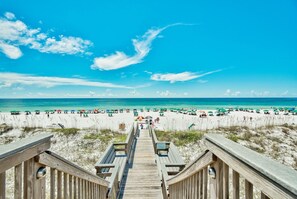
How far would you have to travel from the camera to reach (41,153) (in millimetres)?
1389

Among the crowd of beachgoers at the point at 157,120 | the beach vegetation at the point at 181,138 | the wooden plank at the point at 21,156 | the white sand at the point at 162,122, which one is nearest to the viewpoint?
the wooden plank at the point at 21,156

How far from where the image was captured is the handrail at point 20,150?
1037 mm

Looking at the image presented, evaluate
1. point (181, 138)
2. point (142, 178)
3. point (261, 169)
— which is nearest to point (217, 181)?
point (261, 169)

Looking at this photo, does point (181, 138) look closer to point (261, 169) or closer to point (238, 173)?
point (238, 173)

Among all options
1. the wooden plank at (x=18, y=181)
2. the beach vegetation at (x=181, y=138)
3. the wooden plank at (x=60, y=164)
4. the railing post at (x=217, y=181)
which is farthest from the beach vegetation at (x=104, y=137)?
the wooden plank at (x=18, y=181)

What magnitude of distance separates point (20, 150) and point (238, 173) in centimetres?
132

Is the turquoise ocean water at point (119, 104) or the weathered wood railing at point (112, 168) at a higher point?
the turquoise ocean water at point (119, 104)

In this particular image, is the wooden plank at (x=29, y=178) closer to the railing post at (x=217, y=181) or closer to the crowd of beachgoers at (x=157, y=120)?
the railing post at (x=217, y=181)

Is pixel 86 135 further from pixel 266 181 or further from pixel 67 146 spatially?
pixel 266 181

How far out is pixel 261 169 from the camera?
849mm

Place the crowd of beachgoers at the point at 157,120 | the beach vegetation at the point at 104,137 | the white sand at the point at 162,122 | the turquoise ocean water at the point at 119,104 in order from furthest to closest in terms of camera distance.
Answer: the turquoise ocean water at the point at 119,104
the crowd of beachgoers at the point at 157,120
the white sand at the point at 162,122
the beach vegetation at the point at 104,137

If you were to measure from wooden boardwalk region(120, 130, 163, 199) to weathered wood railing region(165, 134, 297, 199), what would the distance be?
3.24 m

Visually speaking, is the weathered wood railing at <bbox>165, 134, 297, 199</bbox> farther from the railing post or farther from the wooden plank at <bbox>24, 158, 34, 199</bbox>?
the wooden plank at <bbox>24, 158, 34, 199</bbox>

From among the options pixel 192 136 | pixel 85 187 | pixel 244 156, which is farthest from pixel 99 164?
pixel 192 136
